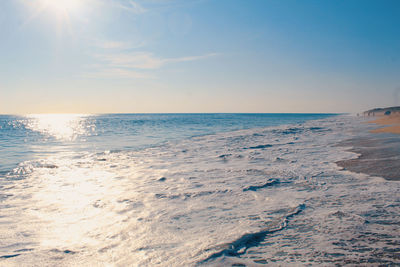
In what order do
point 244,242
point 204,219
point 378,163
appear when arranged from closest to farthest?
point 244,242, point 204,219, point 378,163

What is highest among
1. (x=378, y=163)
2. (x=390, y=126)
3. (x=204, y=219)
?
(x=390, y=126)

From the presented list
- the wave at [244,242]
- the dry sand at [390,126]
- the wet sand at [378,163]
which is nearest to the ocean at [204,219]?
the wave at [244,242]

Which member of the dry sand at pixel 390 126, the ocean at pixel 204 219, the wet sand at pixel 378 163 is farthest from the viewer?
the dry sand at pixel 390 126

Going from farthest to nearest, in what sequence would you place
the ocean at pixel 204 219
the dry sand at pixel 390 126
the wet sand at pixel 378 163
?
the dry sand at pixel 390 126 → the wet sand at pixel 378 163 → the ocean at pixel 204 219

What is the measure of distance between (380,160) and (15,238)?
10394mm

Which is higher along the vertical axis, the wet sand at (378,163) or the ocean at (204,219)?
the wet sand at (378,163)

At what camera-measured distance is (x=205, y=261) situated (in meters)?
3.68

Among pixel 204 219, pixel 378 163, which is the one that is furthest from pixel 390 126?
pixel 204 219

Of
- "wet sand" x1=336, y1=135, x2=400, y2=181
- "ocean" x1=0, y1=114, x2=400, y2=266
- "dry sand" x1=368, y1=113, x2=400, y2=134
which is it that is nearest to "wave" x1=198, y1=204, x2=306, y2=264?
"ocean" x1=0, y1=114, x2=400, y2=266

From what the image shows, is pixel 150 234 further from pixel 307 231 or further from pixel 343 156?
pixel 343 156

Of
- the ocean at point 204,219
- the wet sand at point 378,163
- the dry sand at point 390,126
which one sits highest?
the dry sand at point 390,126

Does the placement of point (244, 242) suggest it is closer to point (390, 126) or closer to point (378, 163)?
point (378, 163)

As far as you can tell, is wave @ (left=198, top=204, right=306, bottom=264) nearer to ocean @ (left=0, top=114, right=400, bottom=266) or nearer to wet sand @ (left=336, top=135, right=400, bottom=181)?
ocean @ (left=0, top=114, right=400, bottom=266)

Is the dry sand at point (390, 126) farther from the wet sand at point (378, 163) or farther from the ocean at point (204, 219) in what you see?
the ocean at point (204, 219)
